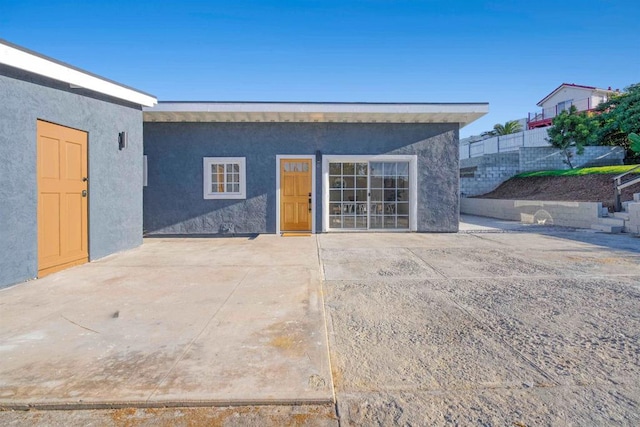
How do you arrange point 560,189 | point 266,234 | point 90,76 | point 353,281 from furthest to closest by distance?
1. point 560,189
2. point 266,234
3. point 90,76
4. point 353,281

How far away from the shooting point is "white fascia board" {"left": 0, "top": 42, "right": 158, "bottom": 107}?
431 centimetres

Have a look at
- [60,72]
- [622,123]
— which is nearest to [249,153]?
[60,72]

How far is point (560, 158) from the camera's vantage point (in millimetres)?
17125

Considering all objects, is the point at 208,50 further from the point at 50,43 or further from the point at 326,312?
the point at 326,312

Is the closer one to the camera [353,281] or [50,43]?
[353,281]

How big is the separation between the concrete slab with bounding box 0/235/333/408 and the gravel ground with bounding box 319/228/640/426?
1.05 ft

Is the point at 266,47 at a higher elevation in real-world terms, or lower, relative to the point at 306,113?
higher

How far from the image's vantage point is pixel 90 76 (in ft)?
18.4

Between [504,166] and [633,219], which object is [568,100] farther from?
[633,219]

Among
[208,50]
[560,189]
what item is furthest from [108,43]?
[560,189]

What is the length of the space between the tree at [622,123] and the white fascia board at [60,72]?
20.2 m

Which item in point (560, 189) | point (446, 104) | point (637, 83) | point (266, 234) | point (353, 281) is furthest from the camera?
point (637, 83)

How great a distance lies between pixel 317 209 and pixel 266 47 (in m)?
5.99

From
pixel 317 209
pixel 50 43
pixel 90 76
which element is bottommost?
pixel 317 209
